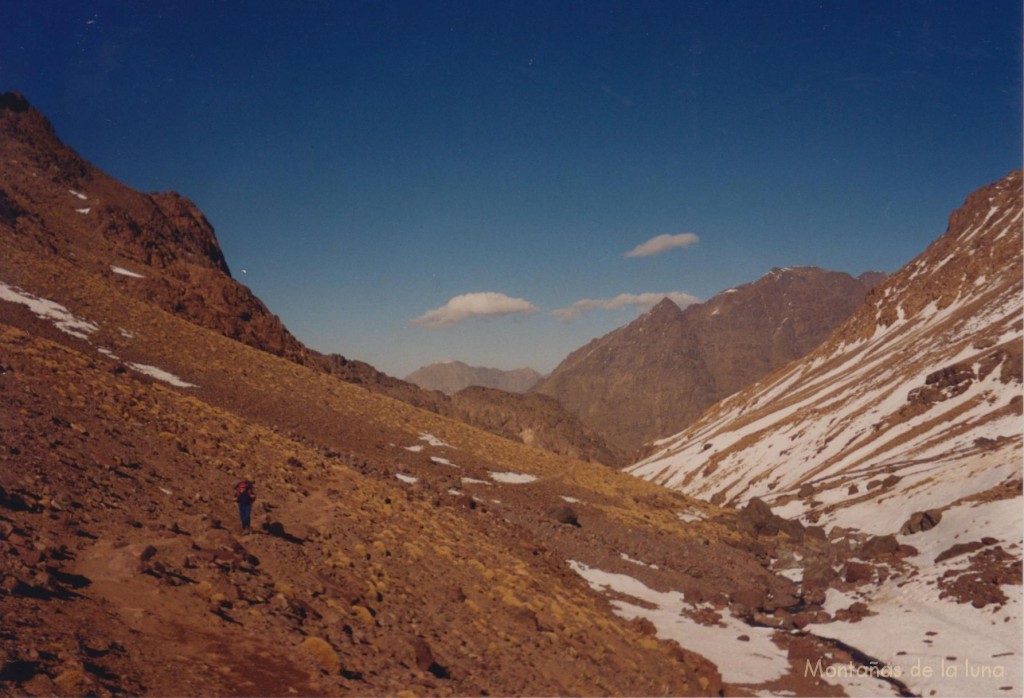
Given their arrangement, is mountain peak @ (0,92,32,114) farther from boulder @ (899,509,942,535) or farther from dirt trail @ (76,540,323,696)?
boulder @ (899,509,942,535)

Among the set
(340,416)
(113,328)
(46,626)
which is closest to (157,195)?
A: (113,328)

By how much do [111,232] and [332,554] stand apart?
163 ft

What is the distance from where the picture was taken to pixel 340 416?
35.8m

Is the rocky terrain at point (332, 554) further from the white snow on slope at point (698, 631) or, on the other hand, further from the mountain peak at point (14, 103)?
the mountain peak at point (14, 103)

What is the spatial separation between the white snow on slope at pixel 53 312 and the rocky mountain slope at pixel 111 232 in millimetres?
10438

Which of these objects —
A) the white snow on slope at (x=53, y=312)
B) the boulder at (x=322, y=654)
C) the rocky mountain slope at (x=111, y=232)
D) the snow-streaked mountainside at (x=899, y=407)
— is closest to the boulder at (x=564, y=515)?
the boulder at (x=322, y=654)

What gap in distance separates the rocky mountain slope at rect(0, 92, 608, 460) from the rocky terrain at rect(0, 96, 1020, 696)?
114 cm

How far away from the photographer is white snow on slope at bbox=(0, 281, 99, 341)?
1167 inches

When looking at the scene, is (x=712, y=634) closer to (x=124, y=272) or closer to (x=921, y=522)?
(x=921, y=522)

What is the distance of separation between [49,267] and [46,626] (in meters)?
39.5

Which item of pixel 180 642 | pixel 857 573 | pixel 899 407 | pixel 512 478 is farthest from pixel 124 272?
pixel 899 407

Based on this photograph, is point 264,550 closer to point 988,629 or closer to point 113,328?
point 988,629

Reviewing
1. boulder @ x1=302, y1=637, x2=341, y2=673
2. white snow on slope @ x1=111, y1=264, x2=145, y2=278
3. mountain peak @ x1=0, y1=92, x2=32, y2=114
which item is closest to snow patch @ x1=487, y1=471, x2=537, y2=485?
boulder @ x1=302, y1=637, x2=341, y2=673

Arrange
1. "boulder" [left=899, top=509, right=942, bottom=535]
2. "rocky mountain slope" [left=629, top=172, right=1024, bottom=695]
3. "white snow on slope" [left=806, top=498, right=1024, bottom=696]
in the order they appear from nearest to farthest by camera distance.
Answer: "white snow on slope" [left=806, top=498, right=1024, bottom=696] < "rocky mountain slope" [left=629, top=172, right=1024, bottom=695] < "boulder" [left=899, top=509, right=942, bottom=535]
